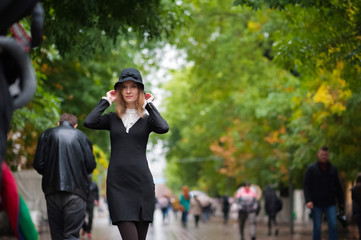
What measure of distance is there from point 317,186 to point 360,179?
717 millimetres

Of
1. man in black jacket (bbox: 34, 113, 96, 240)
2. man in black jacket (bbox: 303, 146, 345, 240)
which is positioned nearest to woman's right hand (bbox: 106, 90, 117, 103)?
man in black jacket (bbox: 34, 113, 96, 240)

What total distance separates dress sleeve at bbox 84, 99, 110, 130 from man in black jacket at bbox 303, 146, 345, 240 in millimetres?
5480

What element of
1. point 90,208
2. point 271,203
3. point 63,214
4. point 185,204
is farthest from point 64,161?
point 185,204

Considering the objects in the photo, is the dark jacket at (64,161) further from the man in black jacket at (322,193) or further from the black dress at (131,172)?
the man in black jacket at (322,193)

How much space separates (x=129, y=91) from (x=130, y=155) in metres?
0.57

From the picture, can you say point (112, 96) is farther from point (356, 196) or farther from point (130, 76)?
point (356, 196)

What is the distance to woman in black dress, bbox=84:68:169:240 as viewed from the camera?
19.1 ft

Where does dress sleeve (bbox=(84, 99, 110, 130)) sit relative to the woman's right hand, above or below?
below

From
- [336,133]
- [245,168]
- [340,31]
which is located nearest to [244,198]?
[336,133]

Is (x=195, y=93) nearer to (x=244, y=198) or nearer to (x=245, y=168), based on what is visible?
(x=245, y=168)

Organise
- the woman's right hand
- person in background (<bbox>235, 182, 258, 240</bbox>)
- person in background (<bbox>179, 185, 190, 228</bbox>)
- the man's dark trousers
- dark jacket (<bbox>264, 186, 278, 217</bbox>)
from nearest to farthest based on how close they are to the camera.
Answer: the woman's right hand
the man's dark trousers
person in background (<bbox>235, 182, 258, 240</bbox>)
dark jacket (<bbox>264, 186, 278, 217</bbox>)
person in background (<bbox>179, 185, 190, 228</bbox>)

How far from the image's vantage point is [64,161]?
283 inches

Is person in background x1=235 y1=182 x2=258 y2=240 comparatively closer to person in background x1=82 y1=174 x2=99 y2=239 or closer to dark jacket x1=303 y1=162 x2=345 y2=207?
person in background x1=82 y1=174 x2=99 y2=239

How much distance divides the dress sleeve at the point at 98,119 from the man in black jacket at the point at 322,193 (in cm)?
548
